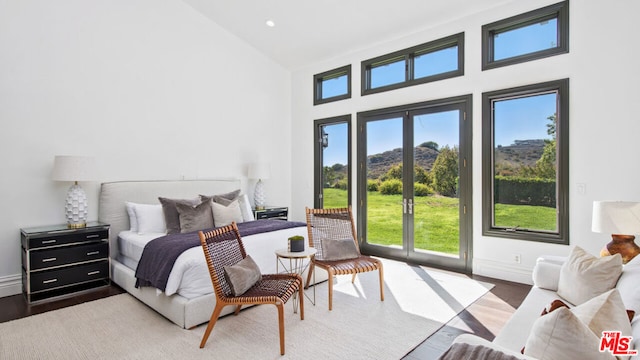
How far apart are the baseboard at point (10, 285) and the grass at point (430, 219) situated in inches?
175

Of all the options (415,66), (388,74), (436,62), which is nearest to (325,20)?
(388,74)

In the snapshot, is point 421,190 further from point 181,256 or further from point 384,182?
point 181,256

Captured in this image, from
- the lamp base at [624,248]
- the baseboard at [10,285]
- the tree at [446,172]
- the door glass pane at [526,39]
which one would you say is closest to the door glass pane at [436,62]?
the door glass pane at [526,39]

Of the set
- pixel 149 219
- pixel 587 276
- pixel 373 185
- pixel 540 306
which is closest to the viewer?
pixel 587 276

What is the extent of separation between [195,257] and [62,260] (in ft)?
5.87

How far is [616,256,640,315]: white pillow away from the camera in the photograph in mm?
1598

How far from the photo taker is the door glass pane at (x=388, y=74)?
5.23 meters

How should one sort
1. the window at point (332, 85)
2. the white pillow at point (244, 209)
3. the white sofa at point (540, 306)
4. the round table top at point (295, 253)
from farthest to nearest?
the window at point (332, 85), the white pillow at point (244, 209), the round table top at point (295, 253), the white sofa at point (540, 306)

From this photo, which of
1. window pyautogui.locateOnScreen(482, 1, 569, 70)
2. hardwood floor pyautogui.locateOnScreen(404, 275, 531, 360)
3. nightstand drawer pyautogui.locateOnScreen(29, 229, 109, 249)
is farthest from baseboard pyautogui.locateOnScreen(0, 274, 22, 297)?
window pyautogui.locateOnScreen(482, 1, 569, 70)

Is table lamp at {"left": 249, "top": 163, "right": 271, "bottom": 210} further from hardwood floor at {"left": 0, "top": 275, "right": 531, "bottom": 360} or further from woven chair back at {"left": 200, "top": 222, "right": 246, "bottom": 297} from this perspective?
woven chair back at {"left": 200, "top": 222, "right": 246, "bottom": 297}

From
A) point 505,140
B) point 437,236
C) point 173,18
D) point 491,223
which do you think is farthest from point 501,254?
point 173,18

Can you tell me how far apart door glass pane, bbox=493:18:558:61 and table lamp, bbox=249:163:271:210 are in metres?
3.86

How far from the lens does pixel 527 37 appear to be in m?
4.07

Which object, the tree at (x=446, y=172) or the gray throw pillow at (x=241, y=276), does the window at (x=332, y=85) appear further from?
the gray throw pillow at (x=241, y=276)
